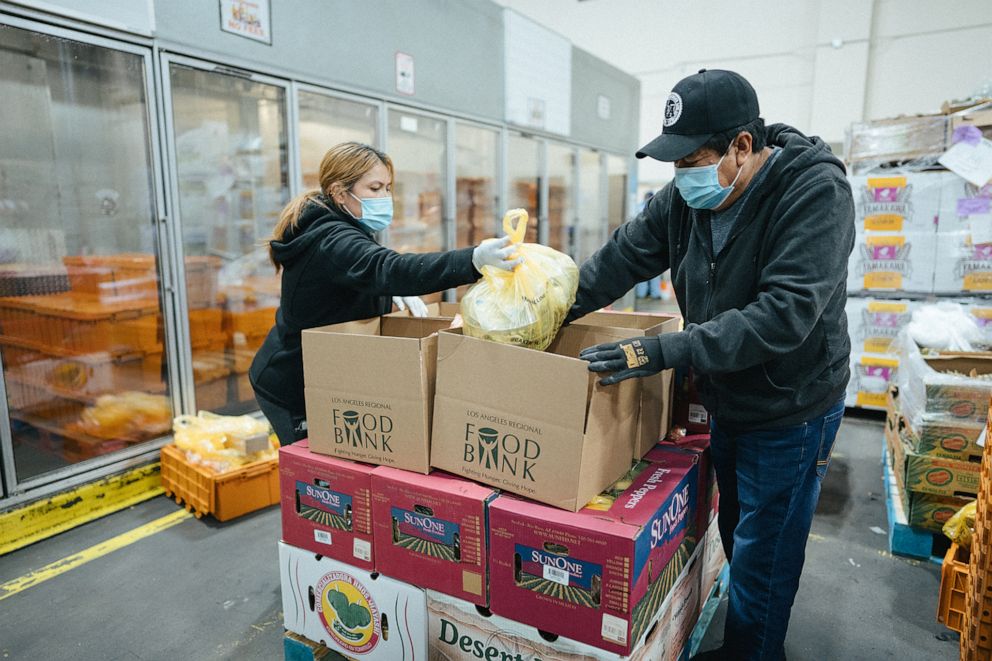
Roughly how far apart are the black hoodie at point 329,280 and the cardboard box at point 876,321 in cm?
375

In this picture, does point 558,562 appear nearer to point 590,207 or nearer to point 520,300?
point 520,300

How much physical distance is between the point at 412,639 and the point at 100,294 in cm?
273

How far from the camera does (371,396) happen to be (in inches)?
59.9

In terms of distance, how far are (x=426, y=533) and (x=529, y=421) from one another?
394mm

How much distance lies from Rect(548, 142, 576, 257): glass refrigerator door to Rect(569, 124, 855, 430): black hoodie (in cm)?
536

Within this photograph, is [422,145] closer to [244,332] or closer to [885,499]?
[244,332]

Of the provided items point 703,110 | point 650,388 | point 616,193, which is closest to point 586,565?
point 650,388

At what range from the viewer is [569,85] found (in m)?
6.86

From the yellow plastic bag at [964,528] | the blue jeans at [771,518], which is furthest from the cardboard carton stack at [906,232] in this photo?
the blue jeans at [771,518]

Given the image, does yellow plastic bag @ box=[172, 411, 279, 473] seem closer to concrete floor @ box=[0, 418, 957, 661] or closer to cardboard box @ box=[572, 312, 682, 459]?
concrete floor @ box=[0, 418, 957, 661]

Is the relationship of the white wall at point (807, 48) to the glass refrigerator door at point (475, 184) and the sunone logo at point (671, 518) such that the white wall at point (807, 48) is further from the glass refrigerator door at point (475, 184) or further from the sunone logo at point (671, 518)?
the sunone logo at point (671, 518)

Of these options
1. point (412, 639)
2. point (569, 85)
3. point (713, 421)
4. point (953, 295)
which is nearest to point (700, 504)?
point (713, 421)

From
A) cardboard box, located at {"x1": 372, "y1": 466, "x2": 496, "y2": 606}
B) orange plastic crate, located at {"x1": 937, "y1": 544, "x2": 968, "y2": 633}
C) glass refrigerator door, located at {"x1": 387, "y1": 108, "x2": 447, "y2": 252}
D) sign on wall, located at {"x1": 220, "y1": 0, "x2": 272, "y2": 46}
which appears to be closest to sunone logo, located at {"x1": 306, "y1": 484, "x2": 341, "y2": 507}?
cardboard box, located at {"x1": 372, "y1": 466, "x2": 496, "y2": 606}

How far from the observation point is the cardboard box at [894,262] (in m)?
4.18
